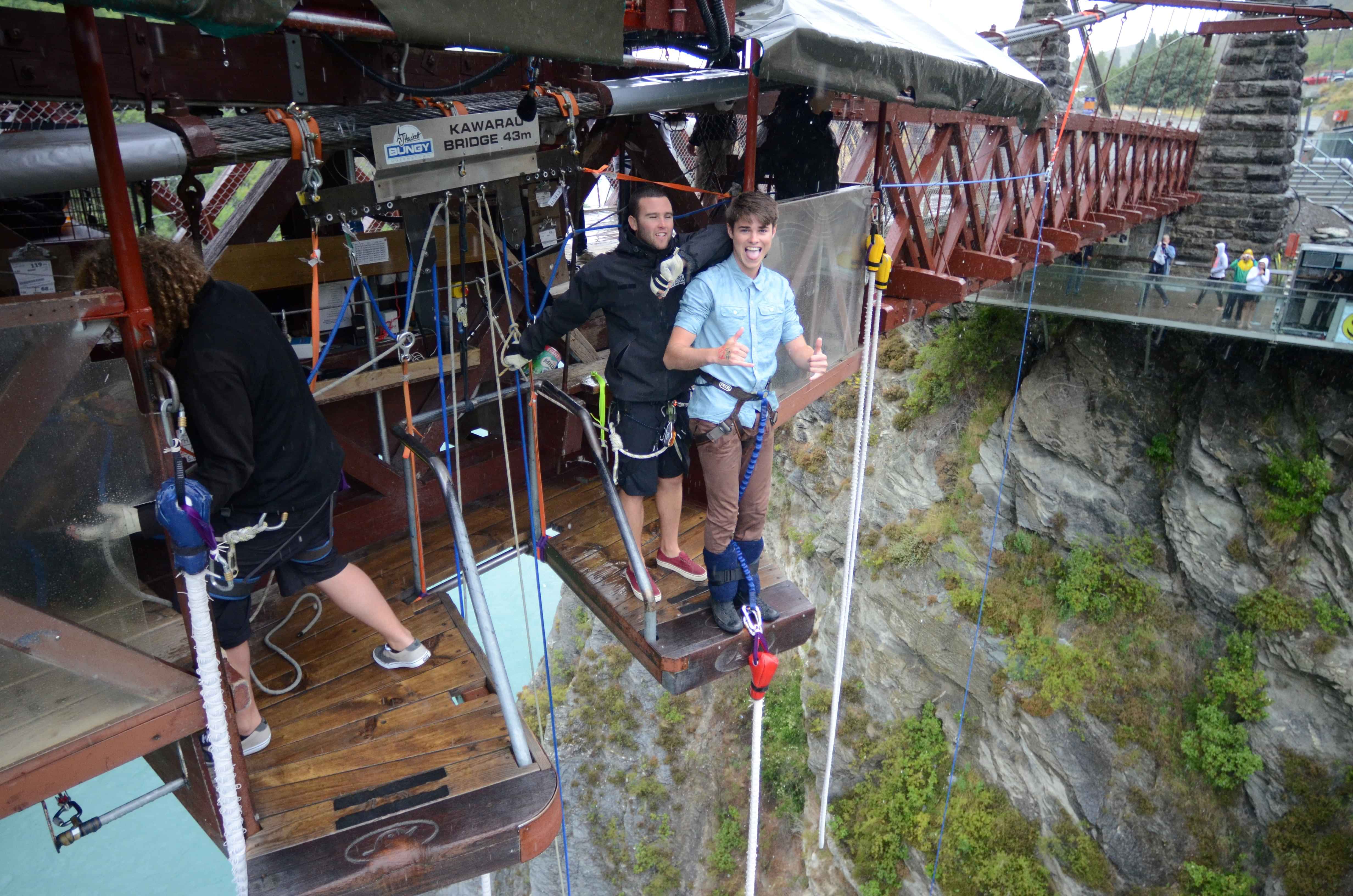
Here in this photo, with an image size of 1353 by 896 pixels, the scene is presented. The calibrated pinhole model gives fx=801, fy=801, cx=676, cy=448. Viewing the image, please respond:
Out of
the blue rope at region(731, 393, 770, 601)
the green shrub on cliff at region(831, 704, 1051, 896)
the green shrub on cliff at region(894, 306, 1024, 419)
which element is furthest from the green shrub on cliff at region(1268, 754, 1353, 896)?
the blue rope at region(731, 393, 770, 601)

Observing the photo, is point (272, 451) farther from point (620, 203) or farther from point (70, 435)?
point (620, 203)

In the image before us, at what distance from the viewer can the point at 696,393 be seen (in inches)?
142

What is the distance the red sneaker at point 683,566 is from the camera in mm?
4387

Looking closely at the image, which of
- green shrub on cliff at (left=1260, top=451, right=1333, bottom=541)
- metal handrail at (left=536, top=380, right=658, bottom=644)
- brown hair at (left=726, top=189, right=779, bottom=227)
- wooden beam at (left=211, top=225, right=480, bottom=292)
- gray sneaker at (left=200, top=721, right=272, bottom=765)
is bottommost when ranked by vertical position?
green shrub on cliff at (left=1260, top=451, right=1333, bottom=541)

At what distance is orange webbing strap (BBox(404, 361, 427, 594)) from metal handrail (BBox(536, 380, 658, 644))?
747 millimetres

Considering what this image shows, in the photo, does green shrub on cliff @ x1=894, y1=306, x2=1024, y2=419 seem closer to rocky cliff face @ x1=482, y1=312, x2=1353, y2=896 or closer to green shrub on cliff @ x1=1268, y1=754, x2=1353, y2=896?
rocky cliff face @ x1=482, y1=312, x2=1353, y2=896

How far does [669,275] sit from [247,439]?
168cm

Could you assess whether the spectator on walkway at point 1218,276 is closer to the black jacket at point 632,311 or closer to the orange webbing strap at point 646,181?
the orange webbing strap at point 646,181

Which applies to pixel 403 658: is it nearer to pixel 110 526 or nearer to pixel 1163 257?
pixel 110 526

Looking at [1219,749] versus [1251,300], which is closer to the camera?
[1219,749]

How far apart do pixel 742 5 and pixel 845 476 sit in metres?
13.0

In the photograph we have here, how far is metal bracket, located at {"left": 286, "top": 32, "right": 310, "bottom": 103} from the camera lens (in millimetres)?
3777

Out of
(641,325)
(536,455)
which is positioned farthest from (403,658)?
(641,325)

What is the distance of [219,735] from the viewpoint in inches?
101
